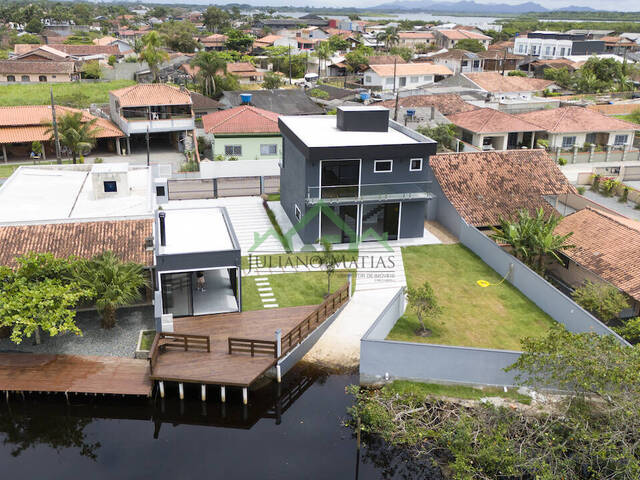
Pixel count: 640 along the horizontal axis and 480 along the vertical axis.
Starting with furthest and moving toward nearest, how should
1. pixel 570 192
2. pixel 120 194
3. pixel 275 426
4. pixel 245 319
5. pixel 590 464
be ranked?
pixel 570 192 → pixel 120 194 → pixel 245 319 → pixel 275 426 → pixel 590 464

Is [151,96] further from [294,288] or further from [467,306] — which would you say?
[467,306]

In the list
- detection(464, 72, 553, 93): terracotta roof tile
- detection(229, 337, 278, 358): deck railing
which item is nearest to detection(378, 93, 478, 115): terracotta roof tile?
detection(464, 72, 553, 93): terracotta roof tile

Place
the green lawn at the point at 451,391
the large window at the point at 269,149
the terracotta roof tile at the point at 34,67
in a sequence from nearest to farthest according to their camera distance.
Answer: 1. the green lawn at the point at 451,391
2. the large window at the point at 269,149
3. the terracotta roof tile at the point at 34,67

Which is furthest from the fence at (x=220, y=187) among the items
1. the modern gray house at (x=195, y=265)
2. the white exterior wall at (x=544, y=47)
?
the white exterior wall at (x=544, y=47)

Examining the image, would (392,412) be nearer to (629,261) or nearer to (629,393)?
(629,393)

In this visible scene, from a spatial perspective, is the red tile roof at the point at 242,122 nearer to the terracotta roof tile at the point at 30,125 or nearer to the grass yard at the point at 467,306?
the terracotta roof tile at the point at 30,125

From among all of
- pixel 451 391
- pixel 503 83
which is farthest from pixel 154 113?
pixel 503 83

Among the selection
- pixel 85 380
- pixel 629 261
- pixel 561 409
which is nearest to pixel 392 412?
pixel 561 409
